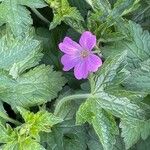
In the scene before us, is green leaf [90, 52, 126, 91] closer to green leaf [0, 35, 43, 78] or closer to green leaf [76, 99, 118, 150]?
green leaf [76, 99, 118, 150]

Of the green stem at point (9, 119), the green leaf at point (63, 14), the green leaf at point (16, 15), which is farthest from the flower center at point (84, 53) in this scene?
the green stem at point (9, 119)

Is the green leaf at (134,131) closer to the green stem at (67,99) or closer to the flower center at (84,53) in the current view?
the green stem at (67,99)

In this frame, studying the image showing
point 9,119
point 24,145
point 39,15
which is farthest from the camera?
point 39,15

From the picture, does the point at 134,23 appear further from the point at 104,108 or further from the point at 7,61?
the point at 7,61

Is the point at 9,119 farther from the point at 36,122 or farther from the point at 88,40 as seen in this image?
the point at 88,40

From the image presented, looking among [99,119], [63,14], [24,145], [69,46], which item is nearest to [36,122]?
[24,145]

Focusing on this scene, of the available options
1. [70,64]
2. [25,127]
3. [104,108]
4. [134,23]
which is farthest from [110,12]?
[25,127]

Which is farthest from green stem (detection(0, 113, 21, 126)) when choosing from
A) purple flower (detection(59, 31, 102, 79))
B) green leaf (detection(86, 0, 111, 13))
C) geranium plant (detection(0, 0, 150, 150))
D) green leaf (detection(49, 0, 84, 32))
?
green leaf (detection(86, 0, 111, 13))
